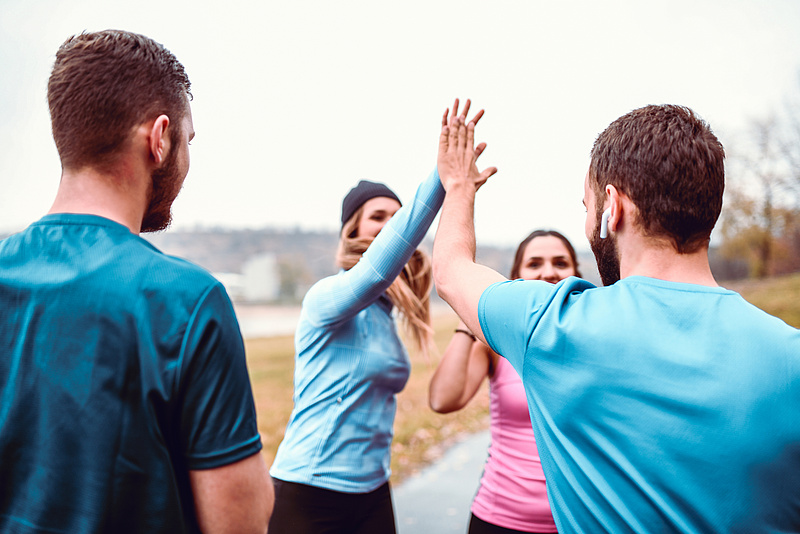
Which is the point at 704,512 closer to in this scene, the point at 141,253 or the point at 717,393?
the point at 717,393

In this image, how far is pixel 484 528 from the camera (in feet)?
8.81

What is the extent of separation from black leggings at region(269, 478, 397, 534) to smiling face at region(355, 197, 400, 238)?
138 centimetres

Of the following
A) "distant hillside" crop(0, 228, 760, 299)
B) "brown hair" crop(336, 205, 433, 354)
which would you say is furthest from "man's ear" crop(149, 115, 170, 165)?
"distant hillside" crop(0, 228, 760, 299)

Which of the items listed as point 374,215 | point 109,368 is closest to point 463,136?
point 374,215

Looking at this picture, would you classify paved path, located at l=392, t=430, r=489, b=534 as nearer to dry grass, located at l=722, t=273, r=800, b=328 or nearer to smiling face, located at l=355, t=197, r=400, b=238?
smiling face, located at l=355, t=197, r=400, b=238

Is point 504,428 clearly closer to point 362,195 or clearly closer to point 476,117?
point 362,195

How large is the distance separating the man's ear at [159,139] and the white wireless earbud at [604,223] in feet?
3.73

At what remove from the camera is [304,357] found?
2742 mm

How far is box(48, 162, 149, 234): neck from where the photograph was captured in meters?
1.26

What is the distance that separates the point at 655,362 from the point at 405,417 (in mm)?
8336

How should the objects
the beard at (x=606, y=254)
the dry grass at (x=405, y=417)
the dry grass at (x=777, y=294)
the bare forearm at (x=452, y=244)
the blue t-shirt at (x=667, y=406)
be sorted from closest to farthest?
the blue t-shirt at (x=667, y=406)
the beard at (x=606, y=254)
the bare forearm at (x=452, y=244)
the dry grass at (x=405, y=417)
the dry grass at (x=777, y=294)

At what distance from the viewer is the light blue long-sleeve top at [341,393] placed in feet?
8.21

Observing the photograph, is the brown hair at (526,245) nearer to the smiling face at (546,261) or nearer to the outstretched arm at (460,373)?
the smiling face at (546,261)

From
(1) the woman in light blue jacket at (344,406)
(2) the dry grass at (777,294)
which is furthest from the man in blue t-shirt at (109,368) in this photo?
(2) the dry grass at (777,294)
